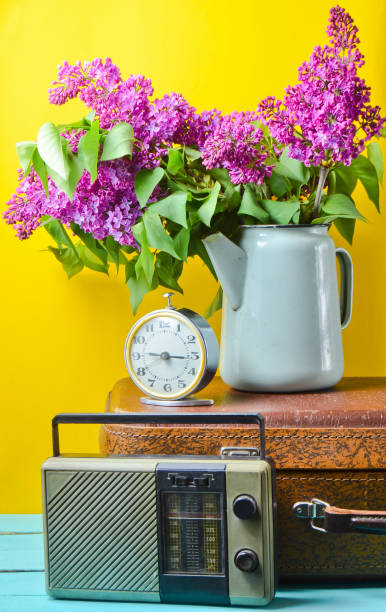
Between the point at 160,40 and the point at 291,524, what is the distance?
79 centimetres

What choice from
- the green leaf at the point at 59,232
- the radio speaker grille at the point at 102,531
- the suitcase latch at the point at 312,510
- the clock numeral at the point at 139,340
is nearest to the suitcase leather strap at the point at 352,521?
the suitcase latch at the point at 312,510

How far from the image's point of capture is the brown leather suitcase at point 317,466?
824 mm

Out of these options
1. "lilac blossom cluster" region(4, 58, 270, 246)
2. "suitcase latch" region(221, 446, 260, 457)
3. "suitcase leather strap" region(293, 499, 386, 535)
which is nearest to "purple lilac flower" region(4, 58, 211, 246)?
"lilac blossom cluster" region(4, 58, 270, 246)

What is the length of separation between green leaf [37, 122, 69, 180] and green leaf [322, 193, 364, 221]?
13.7 inches

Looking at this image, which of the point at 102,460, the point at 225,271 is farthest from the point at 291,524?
the point at 225,271

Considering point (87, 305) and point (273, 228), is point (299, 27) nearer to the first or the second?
point (273, 228)

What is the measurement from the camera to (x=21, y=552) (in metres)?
0.99

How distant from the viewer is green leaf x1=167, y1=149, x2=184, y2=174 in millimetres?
960

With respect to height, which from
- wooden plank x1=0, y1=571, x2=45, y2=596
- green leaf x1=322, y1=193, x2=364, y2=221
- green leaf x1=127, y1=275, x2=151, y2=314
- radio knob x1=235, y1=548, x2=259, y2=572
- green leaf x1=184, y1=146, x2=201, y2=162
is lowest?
wooden plank x1=0, y1=571, x2=45, y2=596

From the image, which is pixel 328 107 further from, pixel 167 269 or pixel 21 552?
pixel 21 552

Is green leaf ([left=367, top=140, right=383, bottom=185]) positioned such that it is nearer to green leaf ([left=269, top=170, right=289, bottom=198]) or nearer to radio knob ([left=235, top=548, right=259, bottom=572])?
green leaf ([left=269, top=170, right=289, bottom=198])

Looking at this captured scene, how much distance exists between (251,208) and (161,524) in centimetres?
43

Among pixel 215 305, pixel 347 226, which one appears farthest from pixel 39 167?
pixel 347 226

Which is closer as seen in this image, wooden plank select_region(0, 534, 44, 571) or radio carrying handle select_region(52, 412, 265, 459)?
radio carrying handle select_region(52, 412, 265, 459)
